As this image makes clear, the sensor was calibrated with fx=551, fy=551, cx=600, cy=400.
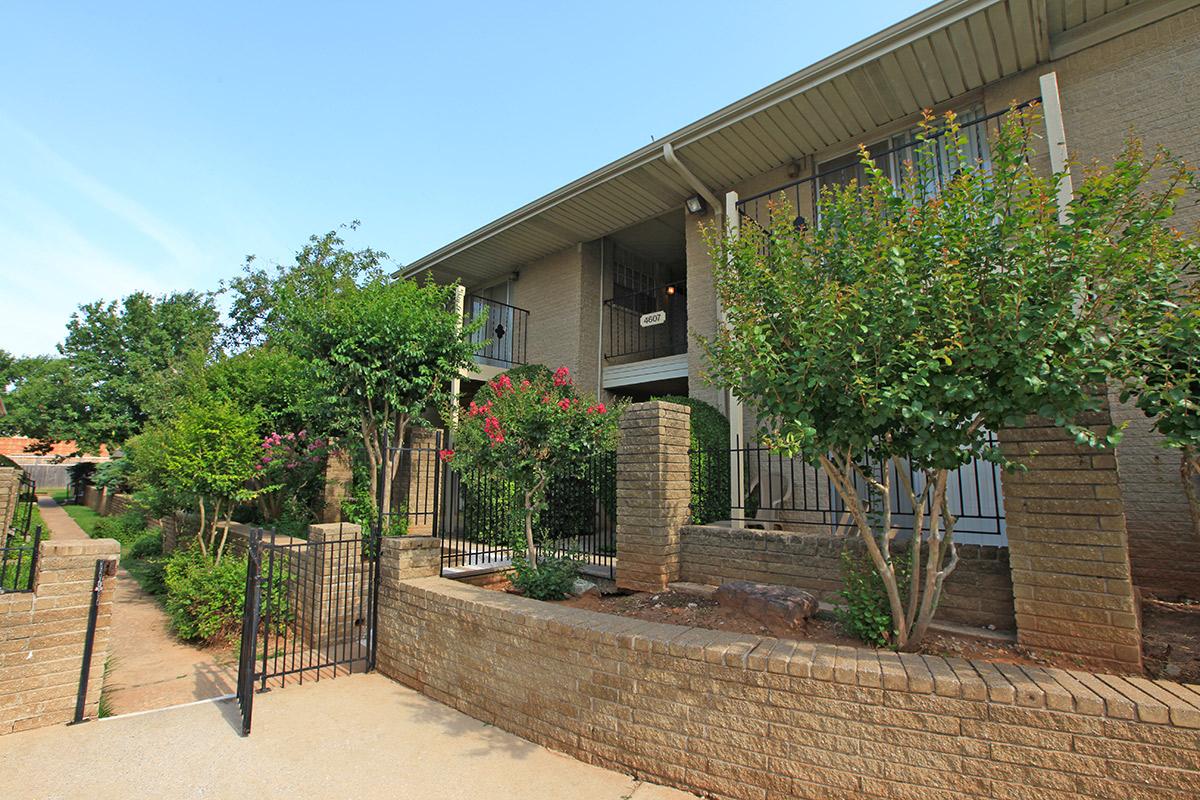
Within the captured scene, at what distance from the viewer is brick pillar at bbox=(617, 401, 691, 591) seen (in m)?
5.46

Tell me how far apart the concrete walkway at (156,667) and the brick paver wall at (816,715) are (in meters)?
2.96

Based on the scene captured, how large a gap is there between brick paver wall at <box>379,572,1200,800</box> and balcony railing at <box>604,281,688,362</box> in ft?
27.1

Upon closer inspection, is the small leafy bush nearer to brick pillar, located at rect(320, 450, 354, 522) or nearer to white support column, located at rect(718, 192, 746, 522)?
brick pillar, located at rect(320, 450, 354, 522)

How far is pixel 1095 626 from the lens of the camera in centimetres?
322

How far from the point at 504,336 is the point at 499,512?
20.1 feet

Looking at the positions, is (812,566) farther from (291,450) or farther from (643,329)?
(291,450)

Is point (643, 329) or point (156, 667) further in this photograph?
point (643, 329)

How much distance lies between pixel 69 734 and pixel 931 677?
5688 mm

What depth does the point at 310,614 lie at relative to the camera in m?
6.40

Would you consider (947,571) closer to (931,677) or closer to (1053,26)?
(931,677)

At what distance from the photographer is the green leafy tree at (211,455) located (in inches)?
302

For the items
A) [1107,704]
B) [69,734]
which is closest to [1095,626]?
[1107,704]

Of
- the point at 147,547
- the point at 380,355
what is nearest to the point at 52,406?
the point at 147,547

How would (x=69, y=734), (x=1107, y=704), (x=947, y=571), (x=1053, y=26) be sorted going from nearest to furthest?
(x=1107, y=704)
(x=947, y=571)
(x=69, y=734)
(x=1053, y=26)
